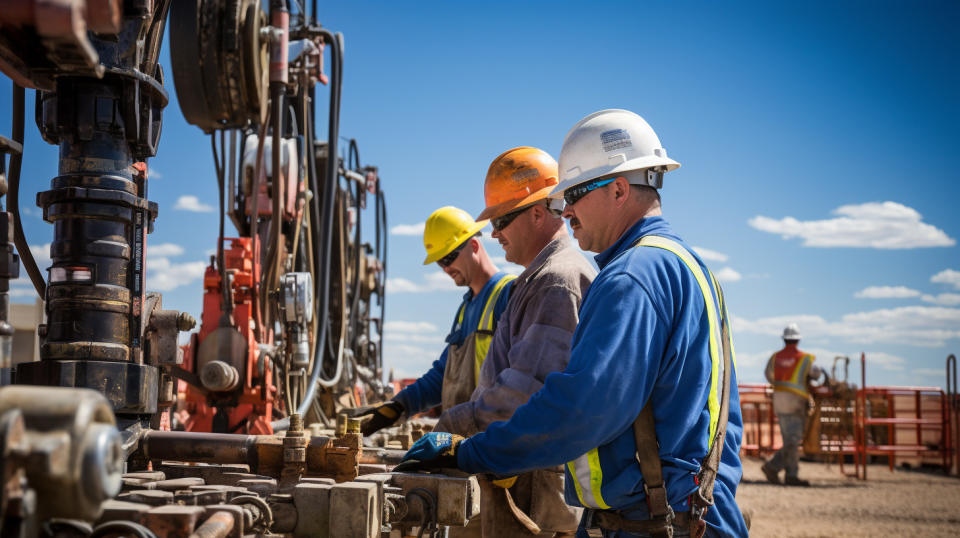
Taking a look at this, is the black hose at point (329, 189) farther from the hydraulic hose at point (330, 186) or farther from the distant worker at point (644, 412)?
the distant worker at point (644, 412)

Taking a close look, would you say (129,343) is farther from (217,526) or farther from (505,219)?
(505,219)

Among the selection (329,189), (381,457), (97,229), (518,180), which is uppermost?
(329,189)

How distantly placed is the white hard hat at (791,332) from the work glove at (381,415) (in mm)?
10085

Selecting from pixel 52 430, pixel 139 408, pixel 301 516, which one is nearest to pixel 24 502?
pixel 52 430

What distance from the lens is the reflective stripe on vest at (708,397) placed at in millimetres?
2311

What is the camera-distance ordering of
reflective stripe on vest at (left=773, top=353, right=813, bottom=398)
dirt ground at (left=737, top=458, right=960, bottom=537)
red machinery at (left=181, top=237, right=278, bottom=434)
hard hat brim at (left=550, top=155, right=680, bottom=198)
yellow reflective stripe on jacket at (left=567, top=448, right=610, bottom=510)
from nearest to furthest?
1. yellow reflective stripe on jacket at (left=567, top=448, right=610, bottom=510)
2. hard hat brim at (left=550, top=155, right=680, bottom=198)
3. red machinery at (left=181, top=237, right=278, bottom=434)
4. dirt ground at (left=737, top=458, right=960, bottom=537)
5. reflective stripe on vest at (left=773, top=353, right=813, bottom=398)

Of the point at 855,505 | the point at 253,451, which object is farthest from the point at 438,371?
the point at 855,505

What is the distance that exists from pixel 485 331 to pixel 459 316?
90 centimetres

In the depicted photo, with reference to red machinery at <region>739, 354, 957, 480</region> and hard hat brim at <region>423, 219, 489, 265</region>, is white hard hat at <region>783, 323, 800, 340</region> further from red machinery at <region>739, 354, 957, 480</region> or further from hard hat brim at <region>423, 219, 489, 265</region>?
hard hat brim at <region>423, 219, 489, 265</region>

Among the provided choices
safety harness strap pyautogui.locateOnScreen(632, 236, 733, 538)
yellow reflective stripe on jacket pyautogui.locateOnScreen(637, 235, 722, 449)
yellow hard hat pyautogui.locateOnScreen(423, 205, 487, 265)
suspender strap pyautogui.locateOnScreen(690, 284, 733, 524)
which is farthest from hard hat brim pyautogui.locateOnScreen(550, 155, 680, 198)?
yellow hard hat pyautogui.locateOnScreen(423, 205, 487, 265)

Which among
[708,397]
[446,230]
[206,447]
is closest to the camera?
[708,397]

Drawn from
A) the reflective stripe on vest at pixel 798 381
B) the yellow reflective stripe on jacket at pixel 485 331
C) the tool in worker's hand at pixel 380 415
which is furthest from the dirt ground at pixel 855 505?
the tool in worker's hand at pixel 380 415

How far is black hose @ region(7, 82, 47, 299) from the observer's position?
2.95 m

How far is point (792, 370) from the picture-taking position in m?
12.7
